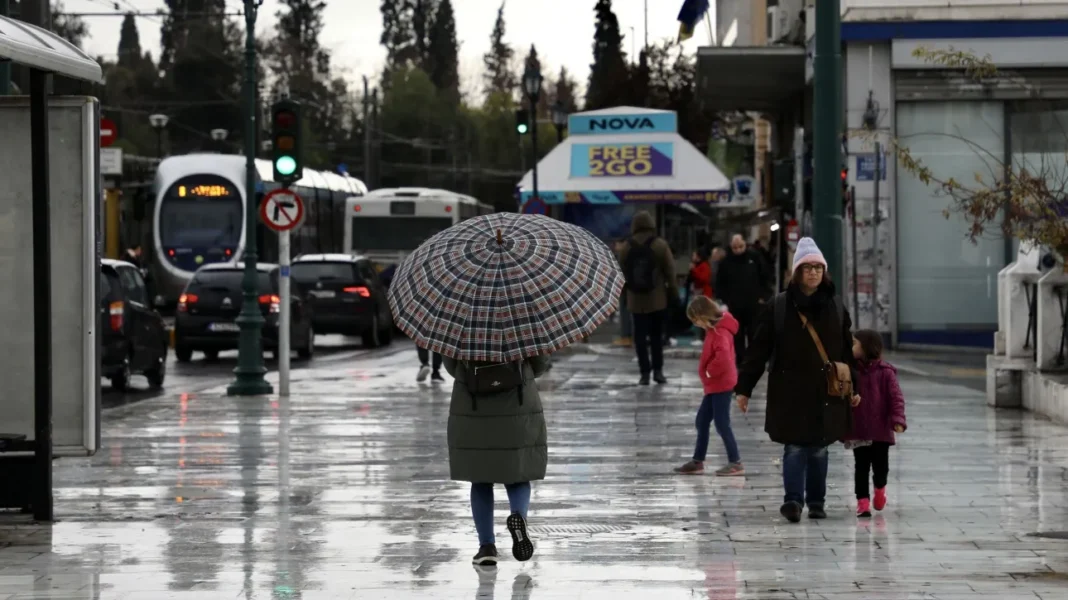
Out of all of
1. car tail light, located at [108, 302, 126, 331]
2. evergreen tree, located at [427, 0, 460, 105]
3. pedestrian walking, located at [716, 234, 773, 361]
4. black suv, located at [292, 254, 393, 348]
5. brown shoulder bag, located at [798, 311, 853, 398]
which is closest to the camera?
brown shoulder bag, located at [798, 311, 853, 398]

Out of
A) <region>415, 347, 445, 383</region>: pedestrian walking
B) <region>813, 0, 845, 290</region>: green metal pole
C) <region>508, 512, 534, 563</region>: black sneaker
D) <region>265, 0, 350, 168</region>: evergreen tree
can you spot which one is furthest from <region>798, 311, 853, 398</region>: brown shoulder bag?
<region>265, 0, 350, 168</region>: evergreen tree

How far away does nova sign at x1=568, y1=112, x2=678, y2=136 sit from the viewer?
3553 centimetres

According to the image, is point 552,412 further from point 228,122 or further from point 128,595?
point 228,122

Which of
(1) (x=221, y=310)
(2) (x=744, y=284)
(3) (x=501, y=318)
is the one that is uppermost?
(3) (x=501, y=318)

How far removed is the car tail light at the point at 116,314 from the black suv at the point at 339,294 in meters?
11.4

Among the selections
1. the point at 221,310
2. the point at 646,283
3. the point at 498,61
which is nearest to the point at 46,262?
the point at 646,283

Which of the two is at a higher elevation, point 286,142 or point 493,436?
point 286,142

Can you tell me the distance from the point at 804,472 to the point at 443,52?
12601cm

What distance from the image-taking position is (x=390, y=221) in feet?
157

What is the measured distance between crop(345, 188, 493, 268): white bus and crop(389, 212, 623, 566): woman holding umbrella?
3871 cm

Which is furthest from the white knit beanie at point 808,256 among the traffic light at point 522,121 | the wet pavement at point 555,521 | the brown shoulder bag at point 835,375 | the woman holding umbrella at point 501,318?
the traffic light at point 522,121

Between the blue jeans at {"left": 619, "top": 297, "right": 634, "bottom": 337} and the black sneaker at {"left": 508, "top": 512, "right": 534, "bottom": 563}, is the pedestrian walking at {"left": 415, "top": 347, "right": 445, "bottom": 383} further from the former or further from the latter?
the black sneaker at {"left": 508, "top": 512, "right": 534, "bottom": 563}

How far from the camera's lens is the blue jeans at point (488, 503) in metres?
8.88

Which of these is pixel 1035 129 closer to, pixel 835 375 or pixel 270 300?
pixel 270 300
